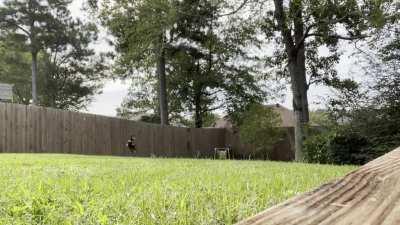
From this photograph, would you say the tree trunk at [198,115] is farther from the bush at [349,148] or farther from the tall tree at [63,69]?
the bush at [349,148]

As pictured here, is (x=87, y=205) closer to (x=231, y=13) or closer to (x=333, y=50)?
(x=231, y=13)

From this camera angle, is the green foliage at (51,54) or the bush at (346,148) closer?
the bush at (346,148)

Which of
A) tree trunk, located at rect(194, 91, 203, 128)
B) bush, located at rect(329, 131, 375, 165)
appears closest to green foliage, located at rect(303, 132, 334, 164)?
bush, located at rect(329, 131, 375, 165)

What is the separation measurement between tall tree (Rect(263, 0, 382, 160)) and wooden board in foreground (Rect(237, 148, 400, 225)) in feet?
46.4

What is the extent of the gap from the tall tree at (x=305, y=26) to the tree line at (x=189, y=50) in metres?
0.04

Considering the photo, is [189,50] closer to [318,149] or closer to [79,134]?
[79,134]

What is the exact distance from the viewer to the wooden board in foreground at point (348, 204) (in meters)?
0.71

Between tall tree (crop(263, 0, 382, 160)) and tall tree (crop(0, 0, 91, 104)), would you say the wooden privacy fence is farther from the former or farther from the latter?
tall tree (crop(0, 0, 91, 104))

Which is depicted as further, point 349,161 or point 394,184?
point 349,161

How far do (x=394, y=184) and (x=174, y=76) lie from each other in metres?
27.5

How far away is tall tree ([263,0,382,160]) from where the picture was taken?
15.6 m

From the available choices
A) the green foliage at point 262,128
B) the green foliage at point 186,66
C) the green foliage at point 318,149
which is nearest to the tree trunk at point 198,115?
the green foliage at point 186,66

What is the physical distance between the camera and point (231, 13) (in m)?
16.9

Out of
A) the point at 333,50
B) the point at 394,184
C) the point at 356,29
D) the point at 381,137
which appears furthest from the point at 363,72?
the point at 394,184
